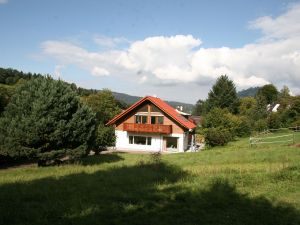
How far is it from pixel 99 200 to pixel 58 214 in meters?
1.60

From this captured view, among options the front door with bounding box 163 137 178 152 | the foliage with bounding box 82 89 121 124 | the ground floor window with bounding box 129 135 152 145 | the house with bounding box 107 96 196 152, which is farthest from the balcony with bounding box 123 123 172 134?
the foliage with bounding box 82 89 121 124

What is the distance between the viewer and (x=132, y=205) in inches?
349

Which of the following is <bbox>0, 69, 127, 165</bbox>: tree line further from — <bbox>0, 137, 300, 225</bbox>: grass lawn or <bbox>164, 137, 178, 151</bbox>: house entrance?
<bbox>164, 137, 178, 151</bbox>: house entrance

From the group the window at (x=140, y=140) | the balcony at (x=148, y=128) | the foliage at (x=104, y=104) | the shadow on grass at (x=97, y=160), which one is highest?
the foliage at (x=104, y=104)

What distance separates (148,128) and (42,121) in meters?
22.1

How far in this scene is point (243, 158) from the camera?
20531 millimetres

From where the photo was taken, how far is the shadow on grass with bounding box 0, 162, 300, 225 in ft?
25.7

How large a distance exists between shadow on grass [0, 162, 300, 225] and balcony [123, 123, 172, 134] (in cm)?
3201

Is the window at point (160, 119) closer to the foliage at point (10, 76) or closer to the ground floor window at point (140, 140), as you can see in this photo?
the ground floor window at point (140, 140)

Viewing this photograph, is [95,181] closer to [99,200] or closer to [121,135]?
[99,200]

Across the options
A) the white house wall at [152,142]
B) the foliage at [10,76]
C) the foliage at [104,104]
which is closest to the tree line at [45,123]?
the white house wall at [152,142]

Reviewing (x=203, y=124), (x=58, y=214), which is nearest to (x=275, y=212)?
(x=58, y=214)

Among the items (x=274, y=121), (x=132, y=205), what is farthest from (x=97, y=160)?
(x=274, y=121)

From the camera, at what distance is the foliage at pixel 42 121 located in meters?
24.4
